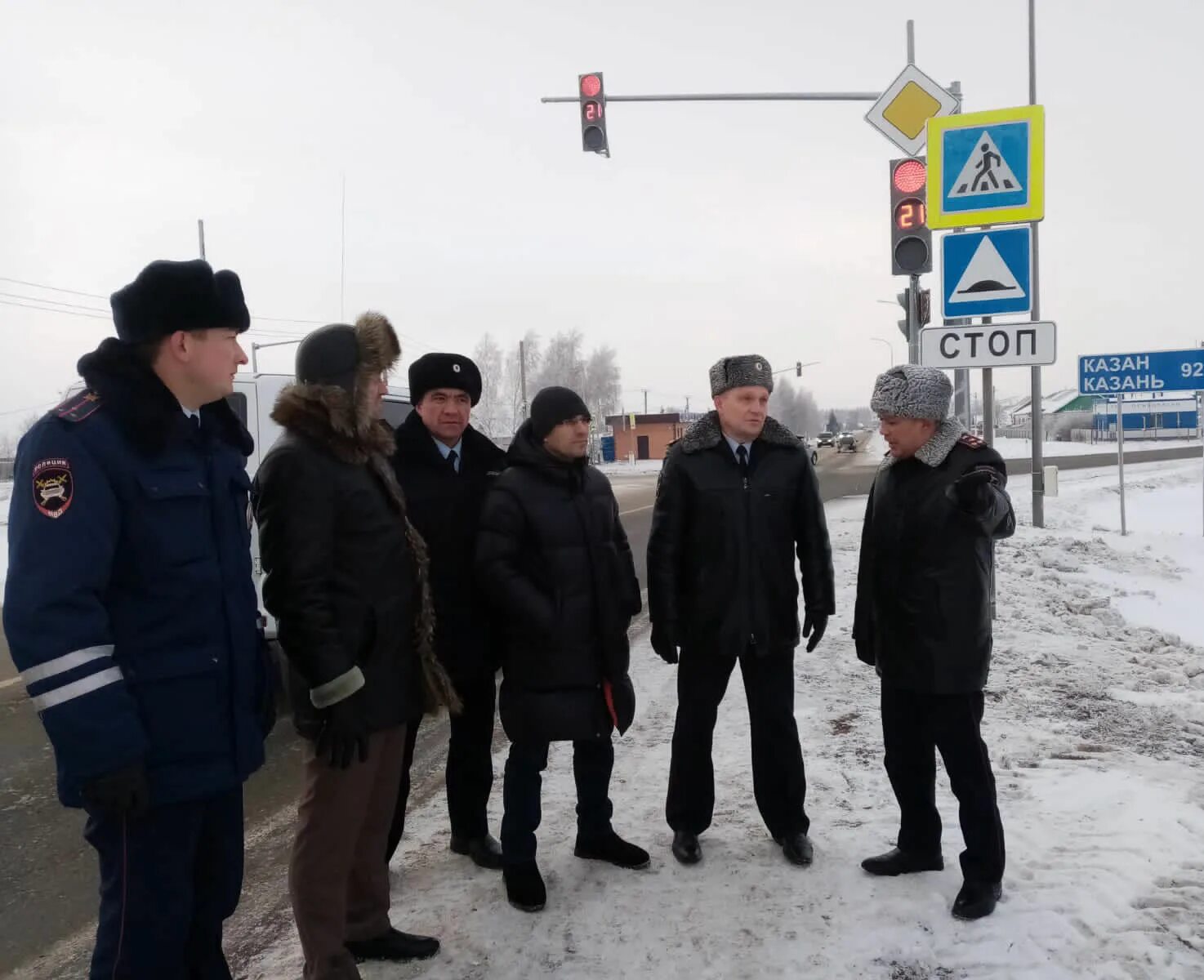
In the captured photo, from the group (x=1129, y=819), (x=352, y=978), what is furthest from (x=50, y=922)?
(x=1129, y=819)

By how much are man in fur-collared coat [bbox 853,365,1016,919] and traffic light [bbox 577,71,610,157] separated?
922 centimetres

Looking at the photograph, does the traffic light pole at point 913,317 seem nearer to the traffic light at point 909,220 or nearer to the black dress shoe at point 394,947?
the traffic light at point 909,220

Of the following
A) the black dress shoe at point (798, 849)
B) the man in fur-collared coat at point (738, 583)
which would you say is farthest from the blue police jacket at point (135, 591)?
the black dress shoe at point (798, 849)

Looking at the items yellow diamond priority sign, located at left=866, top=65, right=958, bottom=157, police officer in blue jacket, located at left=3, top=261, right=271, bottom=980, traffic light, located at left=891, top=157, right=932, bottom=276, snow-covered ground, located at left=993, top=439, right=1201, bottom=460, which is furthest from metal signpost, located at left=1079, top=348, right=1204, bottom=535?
snow-covered ground, located at left=993, top=439, right=1201, bottom=460

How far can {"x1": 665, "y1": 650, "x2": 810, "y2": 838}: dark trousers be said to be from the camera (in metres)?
3.76

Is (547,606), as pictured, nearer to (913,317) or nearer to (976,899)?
(976,899)

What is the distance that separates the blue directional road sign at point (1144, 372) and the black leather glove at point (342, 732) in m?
14.7

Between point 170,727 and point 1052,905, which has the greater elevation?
point 170,727

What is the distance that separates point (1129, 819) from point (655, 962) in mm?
2233

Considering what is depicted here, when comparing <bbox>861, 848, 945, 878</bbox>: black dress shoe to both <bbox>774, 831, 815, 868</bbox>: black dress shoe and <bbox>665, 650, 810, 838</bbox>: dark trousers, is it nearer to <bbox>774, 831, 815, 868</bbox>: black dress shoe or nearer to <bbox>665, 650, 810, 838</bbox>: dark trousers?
<bbox>774, 831, 815, 868</bbox>: black dress shoe

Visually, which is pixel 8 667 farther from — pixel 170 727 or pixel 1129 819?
pixel 1129 819

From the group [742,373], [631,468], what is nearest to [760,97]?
[742,373]

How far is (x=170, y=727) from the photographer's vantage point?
2.17 metres

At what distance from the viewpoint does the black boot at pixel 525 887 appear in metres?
3.34
